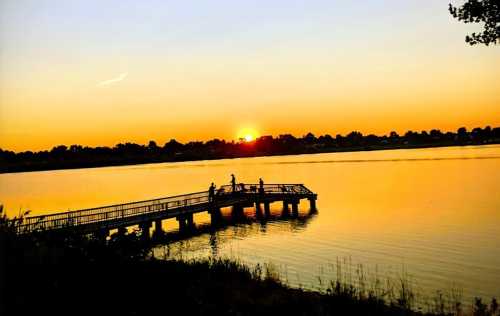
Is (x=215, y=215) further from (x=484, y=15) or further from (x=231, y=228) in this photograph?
(x=484, y=15)

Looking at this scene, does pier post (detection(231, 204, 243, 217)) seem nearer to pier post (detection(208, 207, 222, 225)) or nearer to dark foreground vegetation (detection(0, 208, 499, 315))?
pier post (detection(208, 207, 222, 225))

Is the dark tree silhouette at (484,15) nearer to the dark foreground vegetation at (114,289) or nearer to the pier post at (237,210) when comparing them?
the dark foreground vegetation at (114,289)

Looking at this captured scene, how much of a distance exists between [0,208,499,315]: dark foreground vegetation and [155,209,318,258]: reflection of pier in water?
614 inches

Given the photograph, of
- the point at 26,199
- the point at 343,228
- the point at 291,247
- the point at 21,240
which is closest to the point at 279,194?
the point at 343,228

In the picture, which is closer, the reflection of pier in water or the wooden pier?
the wooden pier

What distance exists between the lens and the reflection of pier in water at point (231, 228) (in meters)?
32.8

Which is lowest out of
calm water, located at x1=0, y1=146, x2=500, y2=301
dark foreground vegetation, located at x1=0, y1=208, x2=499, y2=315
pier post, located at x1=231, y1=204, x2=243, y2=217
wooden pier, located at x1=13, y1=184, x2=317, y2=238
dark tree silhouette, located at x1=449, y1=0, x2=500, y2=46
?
calm water, located at x1=0, y1=146, x2=500, y2=301

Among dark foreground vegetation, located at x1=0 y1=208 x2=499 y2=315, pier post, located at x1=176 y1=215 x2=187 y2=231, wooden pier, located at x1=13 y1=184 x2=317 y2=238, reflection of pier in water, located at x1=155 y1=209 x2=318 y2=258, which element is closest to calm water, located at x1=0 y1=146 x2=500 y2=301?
reflection of pier in water, located at x1=155 y1=209 x2=318 y2=258

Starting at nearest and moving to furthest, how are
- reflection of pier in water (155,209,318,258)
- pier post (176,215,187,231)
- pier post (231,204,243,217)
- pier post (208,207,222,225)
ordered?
reflection of pier in water (155,209,318,258)
pier post (176,215,187,231)
pier post (208,207,222,225)
pier post (231,204,243,217)

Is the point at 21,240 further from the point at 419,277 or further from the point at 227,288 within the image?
the point at 419,277

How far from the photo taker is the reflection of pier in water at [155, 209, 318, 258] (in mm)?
32750

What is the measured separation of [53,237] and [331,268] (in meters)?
15.1

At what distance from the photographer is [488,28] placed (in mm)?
16266

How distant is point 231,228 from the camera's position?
40.1 m
